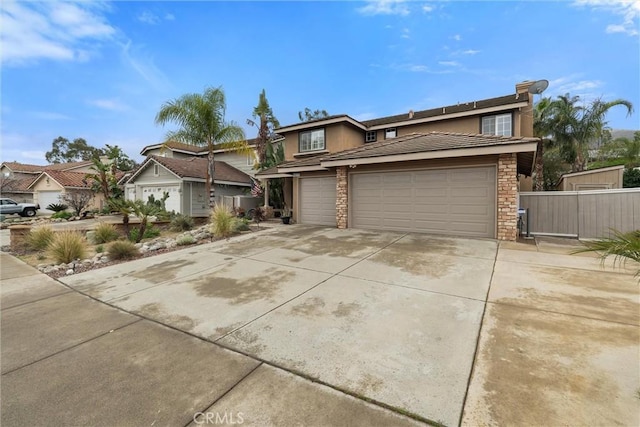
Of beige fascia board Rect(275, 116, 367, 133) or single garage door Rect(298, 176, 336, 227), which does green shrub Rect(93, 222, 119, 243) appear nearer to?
single garage door Rect(298, 176, 336, 227)

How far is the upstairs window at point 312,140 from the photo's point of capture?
15.9m

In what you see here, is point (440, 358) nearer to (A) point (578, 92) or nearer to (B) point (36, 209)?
(A) point (578, 92)

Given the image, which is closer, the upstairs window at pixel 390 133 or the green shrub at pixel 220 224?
the green shrub at pixel 220 224

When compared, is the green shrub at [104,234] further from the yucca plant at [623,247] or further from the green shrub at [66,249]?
the yucca plant at [623,247]

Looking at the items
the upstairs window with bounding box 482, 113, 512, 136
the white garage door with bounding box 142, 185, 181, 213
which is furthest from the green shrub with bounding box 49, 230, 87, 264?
the upstairs window with bounding box 482, 113, 512, 136

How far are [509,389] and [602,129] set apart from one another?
22089 mm

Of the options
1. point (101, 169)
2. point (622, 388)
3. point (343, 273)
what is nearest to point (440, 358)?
point (622, 388)

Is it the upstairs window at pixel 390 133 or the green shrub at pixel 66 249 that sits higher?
the upstairs window at pixel 390 133

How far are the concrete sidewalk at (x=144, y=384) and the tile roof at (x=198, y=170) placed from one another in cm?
1585

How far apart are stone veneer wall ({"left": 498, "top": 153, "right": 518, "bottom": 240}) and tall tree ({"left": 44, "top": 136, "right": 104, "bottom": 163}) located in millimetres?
58490

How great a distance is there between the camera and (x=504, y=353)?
8.98 ft

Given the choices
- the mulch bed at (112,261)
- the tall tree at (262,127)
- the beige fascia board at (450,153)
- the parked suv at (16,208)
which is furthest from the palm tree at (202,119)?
the parked suv at (16,208)

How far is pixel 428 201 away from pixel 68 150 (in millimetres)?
60365

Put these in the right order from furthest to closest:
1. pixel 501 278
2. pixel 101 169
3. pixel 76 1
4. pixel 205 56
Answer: pixel 205 56 < pixel 101 169 < pixel 76 1 < pixel 501 278
